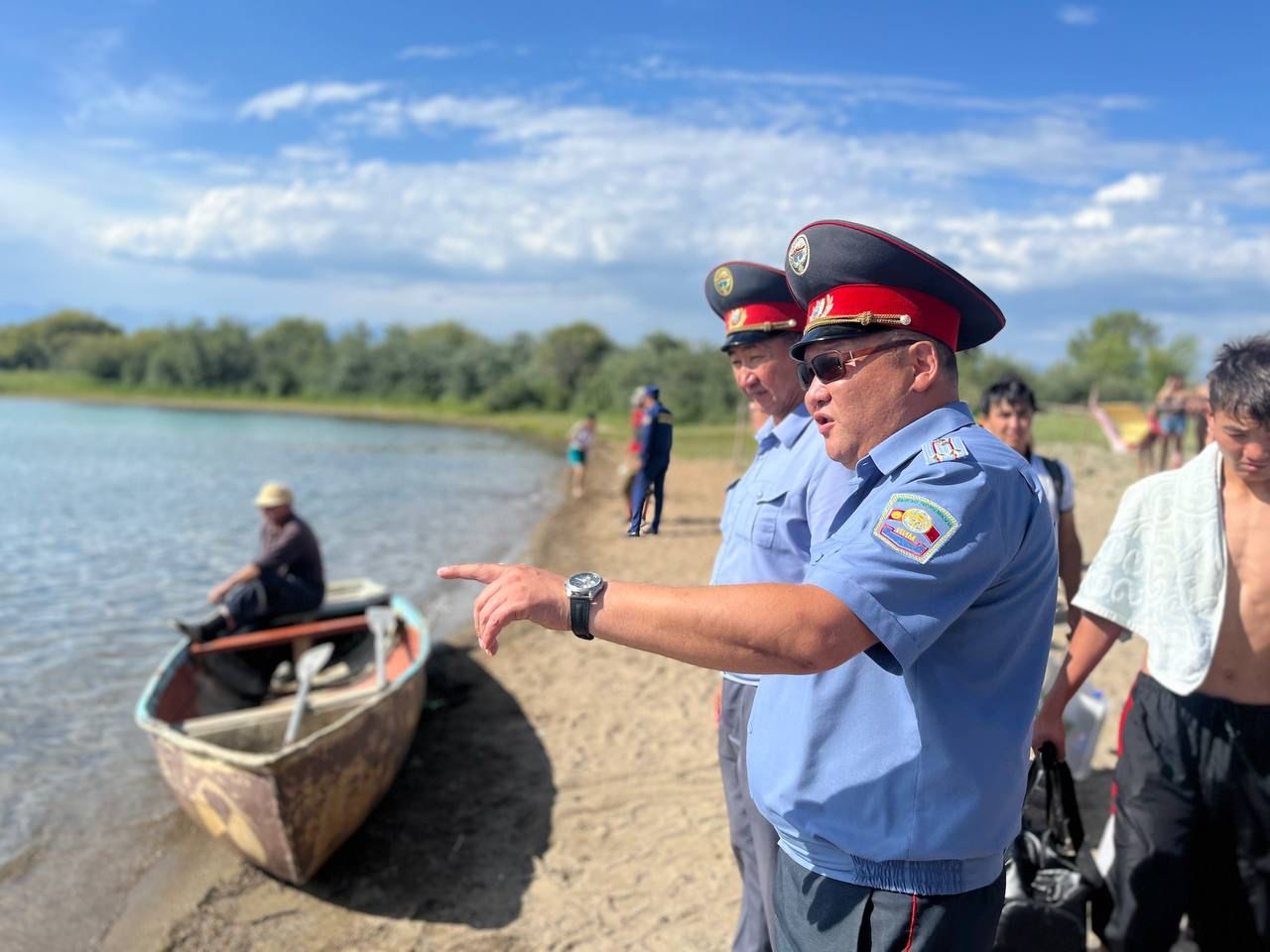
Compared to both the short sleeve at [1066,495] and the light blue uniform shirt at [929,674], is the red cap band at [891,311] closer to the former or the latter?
the light blue uniform shirt at [929,674]

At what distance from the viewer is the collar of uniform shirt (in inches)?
63.6

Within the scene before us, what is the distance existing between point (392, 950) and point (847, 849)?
11.5 feet

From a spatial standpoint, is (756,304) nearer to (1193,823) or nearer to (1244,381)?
(1244,381)

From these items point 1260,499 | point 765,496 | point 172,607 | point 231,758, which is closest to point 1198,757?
point 1260,499

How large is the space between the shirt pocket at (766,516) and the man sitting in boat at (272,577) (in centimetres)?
557

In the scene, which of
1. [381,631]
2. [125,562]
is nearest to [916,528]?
[381,631]

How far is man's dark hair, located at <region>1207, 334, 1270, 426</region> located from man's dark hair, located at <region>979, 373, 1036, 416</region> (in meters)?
1.49

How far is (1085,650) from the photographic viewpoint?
278 cm

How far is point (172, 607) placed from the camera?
11.6 meters

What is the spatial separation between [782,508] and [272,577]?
237 inches

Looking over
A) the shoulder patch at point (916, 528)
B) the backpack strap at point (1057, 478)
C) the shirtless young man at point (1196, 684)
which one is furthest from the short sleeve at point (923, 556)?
the backpack strap at point (1057, 478)

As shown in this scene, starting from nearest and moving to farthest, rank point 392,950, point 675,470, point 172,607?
point 392,950 < point 172,607 < point 675,470

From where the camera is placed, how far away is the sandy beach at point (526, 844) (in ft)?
14.7

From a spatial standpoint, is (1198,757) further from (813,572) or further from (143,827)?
(143,827)
